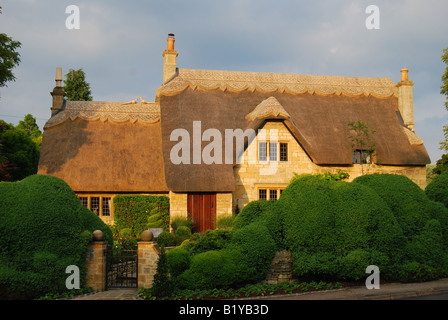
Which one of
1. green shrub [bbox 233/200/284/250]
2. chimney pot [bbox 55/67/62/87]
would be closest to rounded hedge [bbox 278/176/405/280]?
green shrub [bbox 233/200/284/250]

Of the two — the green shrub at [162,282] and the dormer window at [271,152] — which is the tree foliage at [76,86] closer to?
the dormer window at [271,152]

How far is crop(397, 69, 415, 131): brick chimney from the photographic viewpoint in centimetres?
2533

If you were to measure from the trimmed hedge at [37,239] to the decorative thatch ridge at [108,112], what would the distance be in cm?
1253

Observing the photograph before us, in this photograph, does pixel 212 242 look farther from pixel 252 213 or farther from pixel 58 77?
pixel 58 77

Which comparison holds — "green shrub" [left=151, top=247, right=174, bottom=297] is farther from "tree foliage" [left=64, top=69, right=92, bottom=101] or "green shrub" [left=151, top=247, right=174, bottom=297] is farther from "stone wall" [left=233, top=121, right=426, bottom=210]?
"tree foliage" [left=64, top=69, right=92, bottom=101]

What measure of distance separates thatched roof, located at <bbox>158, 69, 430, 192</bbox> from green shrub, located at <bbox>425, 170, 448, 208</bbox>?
6331 mm

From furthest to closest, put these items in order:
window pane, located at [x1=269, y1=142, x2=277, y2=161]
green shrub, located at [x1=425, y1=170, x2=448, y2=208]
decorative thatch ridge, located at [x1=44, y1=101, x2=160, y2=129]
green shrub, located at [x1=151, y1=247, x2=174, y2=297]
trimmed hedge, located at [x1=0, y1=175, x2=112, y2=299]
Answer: decorative thatch ridge, located at [x1=44, y1=101, x2=160, y2=129], window pane, located at [x1=269, y1=142, x2=277, y2=161], green shrub, located at [x1=425, y1=170, x2=448, y2=208], green shrub, located at [x1=151, y1=247, x2=174, y2=297], trimmed hedge, located at [x1=0, y1=175, x2=112, y2=299]

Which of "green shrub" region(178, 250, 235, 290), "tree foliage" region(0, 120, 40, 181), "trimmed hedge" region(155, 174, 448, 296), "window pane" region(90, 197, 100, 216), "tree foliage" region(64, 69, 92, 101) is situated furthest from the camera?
"tree foliage" region(64, 69, 92, 101)

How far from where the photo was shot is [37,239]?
10250mm

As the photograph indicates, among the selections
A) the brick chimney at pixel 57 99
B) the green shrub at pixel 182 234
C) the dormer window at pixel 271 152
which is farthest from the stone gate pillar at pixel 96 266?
the brick chimney at pixel 57 99

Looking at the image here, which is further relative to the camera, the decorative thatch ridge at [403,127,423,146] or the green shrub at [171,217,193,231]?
the decorative thatch ridge at [403,127,423,146]
